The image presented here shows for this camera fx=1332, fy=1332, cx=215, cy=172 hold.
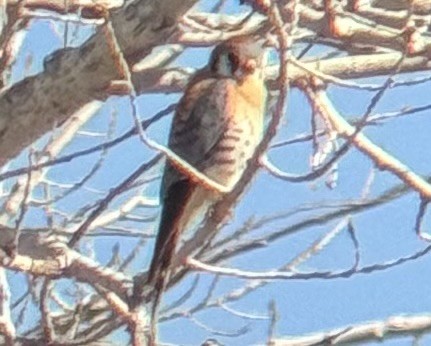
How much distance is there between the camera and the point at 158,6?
288 cm

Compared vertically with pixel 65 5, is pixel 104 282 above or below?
below

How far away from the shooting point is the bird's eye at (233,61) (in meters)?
3.96

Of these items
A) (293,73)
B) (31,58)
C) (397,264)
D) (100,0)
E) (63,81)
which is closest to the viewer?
(397,264)

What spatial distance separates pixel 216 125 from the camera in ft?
13.2

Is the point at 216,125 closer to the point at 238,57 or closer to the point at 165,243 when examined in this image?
the point at 238,57

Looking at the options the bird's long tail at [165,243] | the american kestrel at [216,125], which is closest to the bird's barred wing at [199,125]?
the american kestrel at [216,125]

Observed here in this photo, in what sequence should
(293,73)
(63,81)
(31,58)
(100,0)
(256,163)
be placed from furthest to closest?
(31,58)
(100,0)
(293,73)
(63,81)
(256,163)

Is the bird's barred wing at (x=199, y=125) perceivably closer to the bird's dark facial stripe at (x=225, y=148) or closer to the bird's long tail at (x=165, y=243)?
the bird's dark facial stripe at (x=225, y=148)

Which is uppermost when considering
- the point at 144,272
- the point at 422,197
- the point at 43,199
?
the point at 422,197

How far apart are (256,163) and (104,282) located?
0.53 meters

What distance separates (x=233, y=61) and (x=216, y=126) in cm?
21

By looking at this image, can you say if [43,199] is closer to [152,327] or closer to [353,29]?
[353,29]

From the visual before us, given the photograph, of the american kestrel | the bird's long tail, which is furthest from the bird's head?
the bird's long tail

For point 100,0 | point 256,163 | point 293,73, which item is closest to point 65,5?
point 100,0
